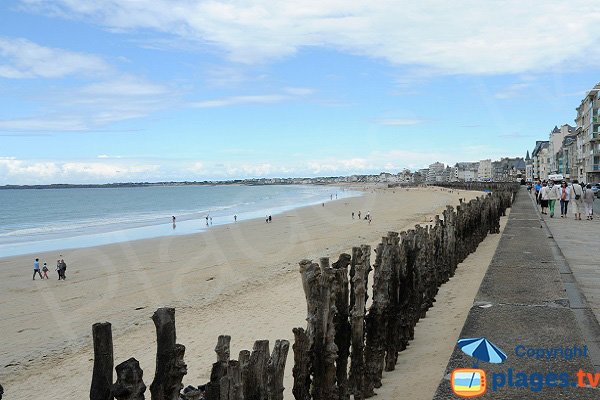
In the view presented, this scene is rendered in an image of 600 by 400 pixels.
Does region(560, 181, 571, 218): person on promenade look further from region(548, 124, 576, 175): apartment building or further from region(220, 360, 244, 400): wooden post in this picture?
region(548, 124, 576, 175): apartment building

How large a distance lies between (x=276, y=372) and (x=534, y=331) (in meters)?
2.74

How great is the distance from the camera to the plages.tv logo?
3.97 metres

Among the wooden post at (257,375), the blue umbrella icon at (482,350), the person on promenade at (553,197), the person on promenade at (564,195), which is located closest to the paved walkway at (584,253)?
the blue umbrella icon at (482,350)

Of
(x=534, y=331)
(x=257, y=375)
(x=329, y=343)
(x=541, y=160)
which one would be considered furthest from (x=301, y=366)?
(x=541, y=160)

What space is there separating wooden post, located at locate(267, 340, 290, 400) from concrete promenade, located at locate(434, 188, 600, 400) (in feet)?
3.74

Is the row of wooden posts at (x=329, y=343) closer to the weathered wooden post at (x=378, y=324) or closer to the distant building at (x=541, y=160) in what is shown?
the weathered wooden post at (x=378, y=324)

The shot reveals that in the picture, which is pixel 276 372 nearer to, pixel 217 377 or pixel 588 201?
pixel 217 377

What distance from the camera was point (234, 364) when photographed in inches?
134

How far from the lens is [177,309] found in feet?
42.9

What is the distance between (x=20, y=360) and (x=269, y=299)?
532cm

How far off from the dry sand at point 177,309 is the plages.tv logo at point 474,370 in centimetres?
68

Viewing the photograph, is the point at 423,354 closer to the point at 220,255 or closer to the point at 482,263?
the point at 482,263

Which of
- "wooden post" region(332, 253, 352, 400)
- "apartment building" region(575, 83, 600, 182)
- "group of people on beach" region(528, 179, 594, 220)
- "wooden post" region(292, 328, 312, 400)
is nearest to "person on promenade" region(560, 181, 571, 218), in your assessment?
"group of people on beach" region(528, 179, 594, 220)

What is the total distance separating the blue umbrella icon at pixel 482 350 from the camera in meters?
4.48
